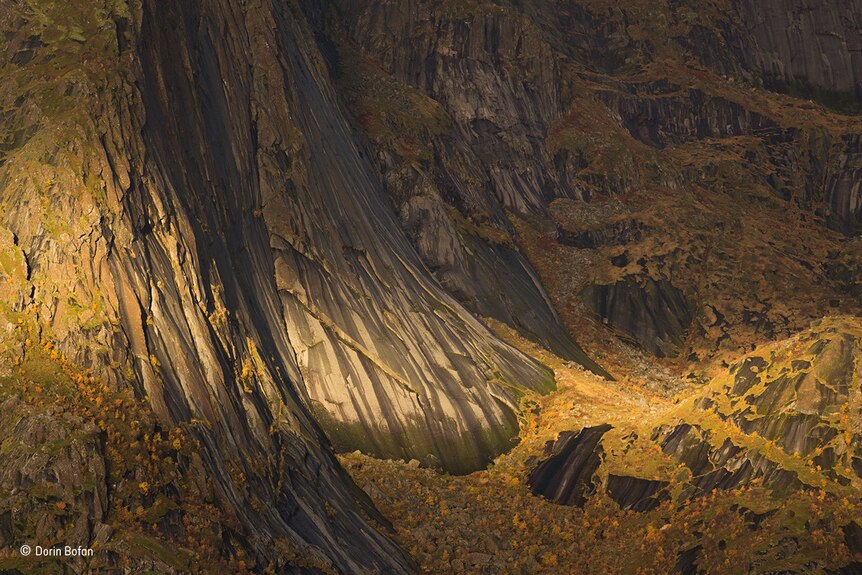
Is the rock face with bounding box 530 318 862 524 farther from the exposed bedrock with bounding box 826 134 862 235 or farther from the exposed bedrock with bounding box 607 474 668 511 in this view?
the exposed bedrock with bounding box 826 134 862 235

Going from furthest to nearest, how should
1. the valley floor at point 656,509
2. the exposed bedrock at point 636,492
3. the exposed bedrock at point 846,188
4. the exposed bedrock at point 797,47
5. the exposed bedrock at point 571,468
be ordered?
1. the exposed bedrock at point 797,47
2. the exposed bedrock at point 846,188
3. the exposed bedrock at point 571,468
4. the exposed bedrock at point 636,492
5. the valley floor at point 656,509

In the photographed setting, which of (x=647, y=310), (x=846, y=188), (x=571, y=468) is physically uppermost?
(x=846, y=188)

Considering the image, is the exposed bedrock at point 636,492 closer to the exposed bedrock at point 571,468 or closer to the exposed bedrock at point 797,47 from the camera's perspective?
the exposed bedrock at point 571,468

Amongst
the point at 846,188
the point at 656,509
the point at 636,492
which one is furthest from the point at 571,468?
the point at 846,188

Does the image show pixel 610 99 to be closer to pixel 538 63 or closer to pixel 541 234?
pixel 538 63

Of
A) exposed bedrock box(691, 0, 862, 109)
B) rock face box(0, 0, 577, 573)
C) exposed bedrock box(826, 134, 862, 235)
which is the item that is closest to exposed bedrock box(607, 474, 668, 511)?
rock face box(0, 0, 577, 573)

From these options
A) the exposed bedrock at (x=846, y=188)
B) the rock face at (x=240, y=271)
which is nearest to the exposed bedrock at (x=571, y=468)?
the rock face at (x=240, y=271)

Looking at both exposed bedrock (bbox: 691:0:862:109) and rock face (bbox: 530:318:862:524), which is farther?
→ exposed bedrock (bbox: 691:0:862:109)

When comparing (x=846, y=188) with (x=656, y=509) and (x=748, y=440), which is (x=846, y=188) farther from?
(x=656, y=509)
